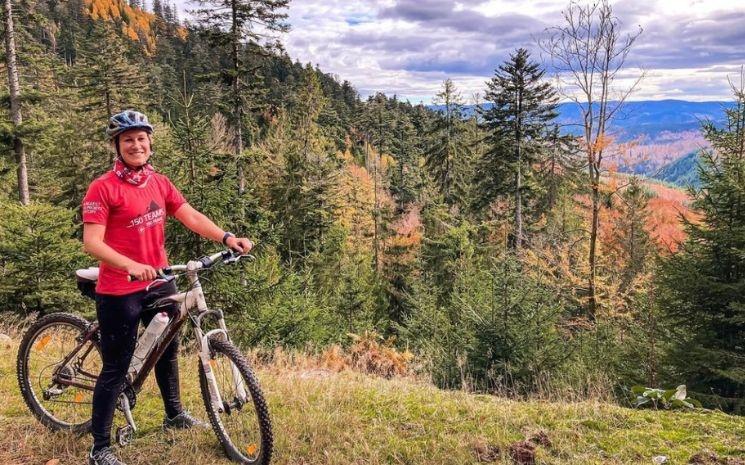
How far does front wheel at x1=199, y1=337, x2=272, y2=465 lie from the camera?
345cm

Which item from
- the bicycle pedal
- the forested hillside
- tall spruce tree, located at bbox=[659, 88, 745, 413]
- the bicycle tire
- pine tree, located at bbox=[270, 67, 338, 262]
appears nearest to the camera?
the bicycle pedal

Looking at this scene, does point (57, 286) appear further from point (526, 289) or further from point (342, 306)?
point (342, 306)

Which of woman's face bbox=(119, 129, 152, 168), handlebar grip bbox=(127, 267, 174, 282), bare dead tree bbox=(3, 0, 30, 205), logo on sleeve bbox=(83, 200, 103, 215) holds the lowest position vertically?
handlebar grip bbox=(127, 267, 174, 282)

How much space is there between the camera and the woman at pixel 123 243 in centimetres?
311

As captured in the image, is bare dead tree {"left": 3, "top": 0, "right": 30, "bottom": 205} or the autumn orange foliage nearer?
bare dead tree {"left": 3, "top": 0, "right": 30, "bottom": 205}

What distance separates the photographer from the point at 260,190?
105ft

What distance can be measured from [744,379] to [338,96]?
Answer: 101m

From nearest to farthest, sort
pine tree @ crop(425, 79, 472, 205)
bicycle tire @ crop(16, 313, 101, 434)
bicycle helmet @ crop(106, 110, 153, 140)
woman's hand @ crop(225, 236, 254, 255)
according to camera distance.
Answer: bicycle helmet @ crop(106, 110, 153, 140), woman's hand @ crop(225, 236, 254, 255), bicycle tire @ crop(16, 313, 101, 434), pine tree @ crop(425, 79, 472, 205)

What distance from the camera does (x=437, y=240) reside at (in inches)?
1021

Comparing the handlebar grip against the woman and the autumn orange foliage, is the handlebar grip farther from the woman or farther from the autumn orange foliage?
the autumn orange foliage

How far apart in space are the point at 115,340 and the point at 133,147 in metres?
1.43

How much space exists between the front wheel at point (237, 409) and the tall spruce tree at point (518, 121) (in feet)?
76.8

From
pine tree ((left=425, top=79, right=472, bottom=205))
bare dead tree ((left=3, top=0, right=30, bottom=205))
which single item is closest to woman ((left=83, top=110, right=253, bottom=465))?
bare dead tree ((left=3, top=0, right=30, bottom=205))

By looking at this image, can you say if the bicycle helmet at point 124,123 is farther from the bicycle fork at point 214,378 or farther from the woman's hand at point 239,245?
the bicycle fork at point 214,378
